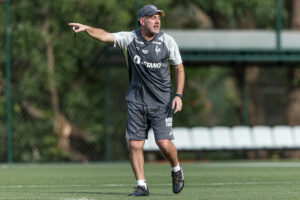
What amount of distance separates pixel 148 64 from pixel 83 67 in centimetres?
1159

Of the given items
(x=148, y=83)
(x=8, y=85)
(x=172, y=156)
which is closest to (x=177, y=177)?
(x=172, y=156)

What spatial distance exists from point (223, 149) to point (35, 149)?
4513 millimetres

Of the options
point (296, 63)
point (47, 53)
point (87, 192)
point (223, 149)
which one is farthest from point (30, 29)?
point (87, 192)

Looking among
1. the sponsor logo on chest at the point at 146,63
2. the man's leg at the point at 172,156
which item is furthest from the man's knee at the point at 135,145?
the sponsor logo on chest at the point at 146,63

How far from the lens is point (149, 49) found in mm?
8086

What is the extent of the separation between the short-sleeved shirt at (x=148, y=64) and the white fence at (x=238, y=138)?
10017 millimetres

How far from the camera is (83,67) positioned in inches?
770

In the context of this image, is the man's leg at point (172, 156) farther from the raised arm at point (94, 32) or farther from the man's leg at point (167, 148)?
the raised arm at point (94, 32)

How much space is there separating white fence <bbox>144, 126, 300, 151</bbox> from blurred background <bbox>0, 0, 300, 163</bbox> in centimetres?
70

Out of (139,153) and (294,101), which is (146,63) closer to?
(139,153)

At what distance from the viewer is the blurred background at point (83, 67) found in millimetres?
18641

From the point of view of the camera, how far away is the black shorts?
26.6 ft

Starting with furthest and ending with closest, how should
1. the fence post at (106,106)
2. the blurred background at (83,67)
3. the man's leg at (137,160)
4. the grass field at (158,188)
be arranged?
1. the blurred background at (83,67)
2. the fence post at (106,106)
3. the man's leg at (137,160)
4. the grass field at (158,188)

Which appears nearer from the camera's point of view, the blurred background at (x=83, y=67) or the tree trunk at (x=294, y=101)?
the blurred background at (x=83, y=67)
